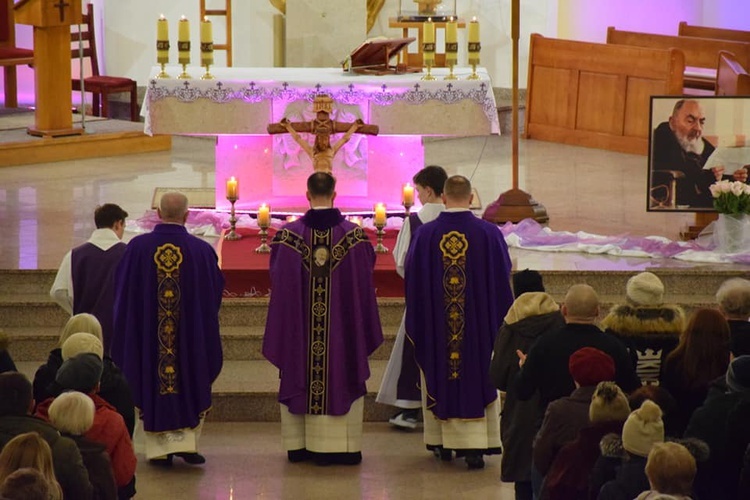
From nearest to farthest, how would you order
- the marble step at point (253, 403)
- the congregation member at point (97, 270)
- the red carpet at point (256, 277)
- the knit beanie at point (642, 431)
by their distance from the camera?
1. the knit beanie at point (642, 431)
2. the congregation member at point (97, 270)
3. the marble step at point (253, 403)
4. the red carpet at point (256, 277)

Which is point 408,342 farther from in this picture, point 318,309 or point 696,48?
point 696,48

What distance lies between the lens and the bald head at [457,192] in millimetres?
7574

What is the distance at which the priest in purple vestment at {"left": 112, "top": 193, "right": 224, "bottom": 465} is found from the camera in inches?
301

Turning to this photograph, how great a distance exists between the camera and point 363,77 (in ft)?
36.1

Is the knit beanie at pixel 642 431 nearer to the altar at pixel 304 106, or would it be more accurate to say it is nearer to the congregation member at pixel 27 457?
the congregation member at pixel 27 457

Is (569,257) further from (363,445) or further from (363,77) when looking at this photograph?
(363,445)

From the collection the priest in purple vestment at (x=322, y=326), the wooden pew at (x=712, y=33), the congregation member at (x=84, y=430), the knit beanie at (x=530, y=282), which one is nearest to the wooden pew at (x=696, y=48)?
the wooden pew at (x=712, y=33)

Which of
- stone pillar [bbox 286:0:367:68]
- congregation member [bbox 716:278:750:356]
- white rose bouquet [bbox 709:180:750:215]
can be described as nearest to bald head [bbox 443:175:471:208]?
congregation member [bbox 716:278:750:356]

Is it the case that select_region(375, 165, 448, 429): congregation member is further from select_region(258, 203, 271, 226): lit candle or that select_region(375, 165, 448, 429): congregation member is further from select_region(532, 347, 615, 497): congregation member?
select_region(532, 347, 615, 497): congregation member

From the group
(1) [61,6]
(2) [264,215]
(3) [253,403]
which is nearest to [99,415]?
(3) [253,403]

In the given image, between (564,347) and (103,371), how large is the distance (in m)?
1.91

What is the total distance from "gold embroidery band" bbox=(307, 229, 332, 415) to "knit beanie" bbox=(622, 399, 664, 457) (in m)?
2.87

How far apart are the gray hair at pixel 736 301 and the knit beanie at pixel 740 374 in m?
0.87

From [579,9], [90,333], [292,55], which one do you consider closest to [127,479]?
[90,333]
